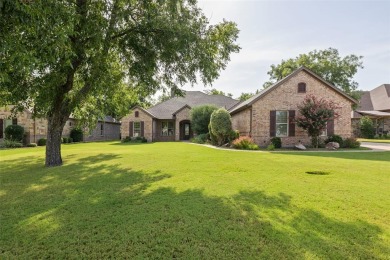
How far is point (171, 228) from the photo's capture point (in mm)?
3885

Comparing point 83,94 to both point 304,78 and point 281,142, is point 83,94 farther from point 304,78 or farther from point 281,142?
point 304,78

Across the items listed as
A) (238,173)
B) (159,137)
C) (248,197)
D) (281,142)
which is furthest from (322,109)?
(159,137)

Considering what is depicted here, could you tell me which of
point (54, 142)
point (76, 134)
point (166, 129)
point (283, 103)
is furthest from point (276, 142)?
point (76, 134)

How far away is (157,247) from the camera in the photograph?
3.34 m

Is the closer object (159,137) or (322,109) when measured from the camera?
(322,109)

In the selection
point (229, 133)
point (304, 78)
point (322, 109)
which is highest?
point (304, 78)

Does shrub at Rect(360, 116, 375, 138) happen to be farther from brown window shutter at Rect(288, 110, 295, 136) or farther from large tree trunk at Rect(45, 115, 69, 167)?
large tree trunk at Rect(45, 115, 69, 167)

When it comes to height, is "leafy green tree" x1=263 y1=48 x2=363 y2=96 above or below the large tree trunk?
above

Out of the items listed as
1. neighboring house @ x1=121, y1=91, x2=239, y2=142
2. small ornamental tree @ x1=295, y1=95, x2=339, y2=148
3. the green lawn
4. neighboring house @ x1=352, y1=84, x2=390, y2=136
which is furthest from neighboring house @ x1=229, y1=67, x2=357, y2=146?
neighboring house @ x1=352, y1=84, x2=390, y2=136

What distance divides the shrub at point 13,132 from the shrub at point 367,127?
1504 inches

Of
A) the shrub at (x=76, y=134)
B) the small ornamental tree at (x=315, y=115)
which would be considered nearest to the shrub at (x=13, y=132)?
the shrub at (x=76, y=134)

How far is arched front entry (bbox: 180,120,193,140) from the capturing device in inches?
1257

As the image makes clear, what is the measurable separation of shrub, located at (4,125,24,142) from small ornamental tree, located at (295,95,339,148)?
24.7 metres

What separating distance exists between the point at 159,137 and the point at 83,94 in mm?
21552
